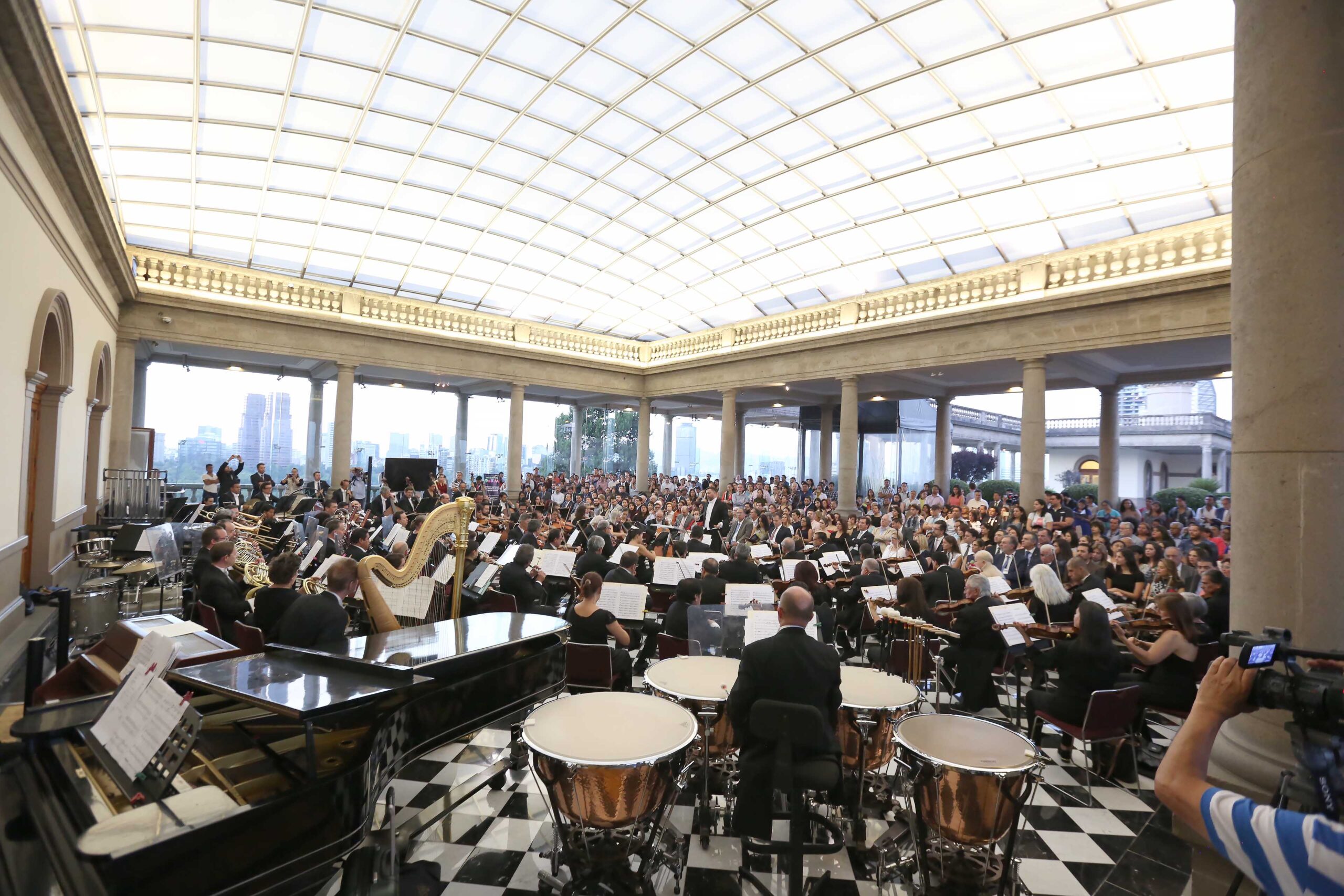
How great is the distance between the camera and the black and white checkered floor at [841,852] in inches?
134

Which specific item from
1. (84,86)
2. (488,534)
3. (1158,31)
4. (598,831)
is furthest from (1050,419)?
(84,86)

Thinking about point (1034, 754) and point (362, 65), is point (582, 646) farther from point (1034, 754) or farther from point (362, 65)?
point (362, 65)

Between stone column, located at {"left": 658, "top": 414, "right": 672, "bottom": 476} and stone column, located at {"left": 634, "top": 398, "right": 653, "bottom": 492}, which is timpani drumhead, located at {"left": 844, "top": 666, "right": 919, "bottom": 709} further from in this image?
stone column, located at {"left": 658, "top": 414, "right": 672, "bottom": 476}

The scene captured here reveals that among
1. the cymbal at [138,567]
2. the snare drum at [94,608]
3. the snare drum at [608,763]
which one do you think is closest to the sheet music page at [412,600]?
the snare drum at [94,608]

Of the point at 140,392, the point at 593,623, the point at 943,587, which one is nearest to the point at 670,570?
the point at 593,623

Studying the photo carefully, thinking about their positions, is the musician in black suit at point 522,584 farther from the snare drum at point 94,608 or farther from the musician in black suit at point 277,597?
the snare drum at point 94,608

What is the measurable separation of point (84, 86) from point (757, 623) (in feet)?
48.8

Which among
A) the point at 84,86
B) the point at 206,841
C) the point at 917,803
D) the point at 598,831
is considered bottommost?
the point at 598,831

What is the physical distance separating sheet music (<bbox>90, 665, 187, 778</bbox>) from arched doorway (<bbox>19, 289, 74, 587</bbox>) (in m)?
8.12

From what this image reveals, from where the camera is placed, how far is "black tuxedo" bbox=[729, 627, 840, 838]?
3.14 metres

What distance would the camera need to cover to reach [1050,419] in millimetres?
35031

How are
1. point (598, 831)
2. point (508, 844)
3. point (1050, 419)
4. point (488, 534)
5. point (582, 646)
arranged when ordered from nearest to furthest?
point (598, 831) < point (508, 844) < point (582, 646) < point (488, 534) < point (1050, 419)

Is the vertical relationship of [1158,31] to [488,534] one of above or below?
above

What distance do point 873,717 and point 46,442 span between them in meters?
10.8
